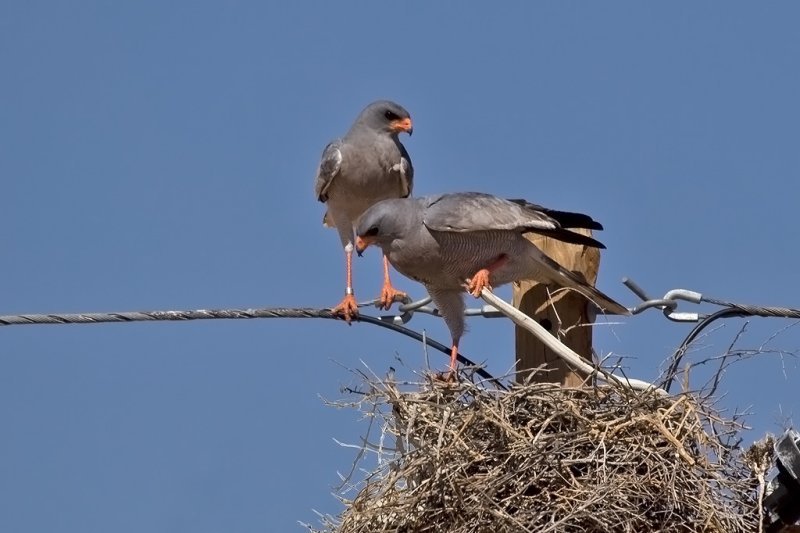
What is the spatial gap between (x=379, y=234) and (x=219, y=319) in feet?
3.89

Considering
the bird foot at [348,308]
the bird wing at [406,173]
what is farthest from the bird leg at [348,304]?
the bird wing at [406,173]

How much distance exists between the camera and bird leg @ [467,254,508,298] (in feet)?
25.4

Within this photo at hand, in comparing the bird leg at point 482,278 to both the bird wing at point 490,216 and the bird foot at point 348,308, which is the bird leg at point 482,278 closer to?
the bird wing at point 490,216

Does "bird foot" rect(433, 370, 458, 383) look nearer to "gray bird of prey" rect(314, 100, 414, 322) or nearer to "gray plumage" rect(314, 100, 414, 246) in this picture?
"gray bird of prey" rect(314, 100, 414, 322)

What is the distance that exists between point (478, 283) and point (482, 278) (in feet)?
0.13

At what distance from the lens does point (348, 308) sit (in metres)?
8.24

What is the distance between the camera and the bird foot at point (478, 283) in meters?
7.74

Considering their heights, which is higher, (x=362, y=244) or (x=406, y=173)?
(x=406, y=173)

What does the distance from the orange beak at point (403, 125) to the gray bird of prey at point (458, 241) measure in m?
2.16

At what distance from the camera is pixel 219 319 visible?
7.16m

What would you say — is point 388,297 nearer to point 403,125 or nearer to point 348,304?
point 348,304

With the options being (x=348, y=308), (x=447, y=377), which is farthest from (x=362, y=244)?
(x=447, y=377)

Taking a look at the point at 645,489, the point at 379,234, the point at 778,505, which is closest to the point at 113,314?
the point at 379,234

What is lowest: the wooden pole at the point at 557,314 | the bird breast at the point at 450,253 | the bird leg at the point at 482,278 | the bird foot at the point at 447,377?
the bird foot at the point at 447,377
